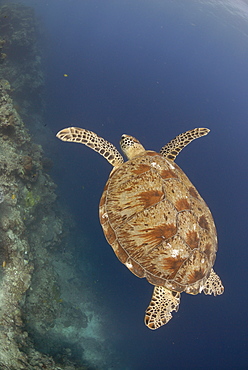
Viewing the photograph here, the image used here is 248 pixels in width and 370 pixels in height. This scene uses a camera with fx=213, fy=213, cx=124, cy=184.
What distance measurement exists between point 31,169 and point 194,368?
640 centimetres

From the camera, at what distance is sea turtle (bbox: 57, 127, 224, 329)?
233cm

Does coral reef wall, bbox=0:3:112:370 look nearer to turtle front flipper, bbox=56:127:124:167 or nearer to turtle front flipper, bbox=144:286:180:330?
A: turtle front flipper, bbox=56:127:124:167

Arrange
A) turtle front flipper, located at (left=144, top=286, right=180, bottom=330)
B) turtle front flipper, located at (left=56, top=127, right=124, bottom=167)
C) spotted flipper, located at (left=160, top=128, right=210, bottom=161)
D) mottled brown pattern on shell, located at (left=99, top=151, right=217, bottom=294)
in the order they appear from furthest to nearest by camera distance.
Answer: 1. spotted flipper, located at (left=160, top=128, right=210, bottom=161)
2. turtle front flipper, located at (left=56, top=127, right=124, bottom=167)
3. turtle front flipper, located at (left=144, top=286, right=180, bottom=330)
4. mottled brown pattern on shell, located at (left=99, top=151, right=217, bottom=294)

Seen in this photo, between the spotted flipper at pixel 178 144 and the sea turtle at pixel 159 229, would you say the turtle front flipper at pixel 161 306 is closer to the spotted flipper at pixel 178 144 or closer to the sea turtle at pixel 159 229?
the sea turtle at pixel 159 229

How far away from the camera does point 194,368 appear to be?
5387 millimetres

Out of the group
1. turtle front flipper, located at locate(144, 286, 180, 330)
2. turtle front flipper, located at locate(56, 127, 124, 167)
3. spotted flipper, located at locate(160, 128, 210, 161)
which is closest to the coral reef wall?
turtle front flipper, located at locate(56, 127, 124, 167)

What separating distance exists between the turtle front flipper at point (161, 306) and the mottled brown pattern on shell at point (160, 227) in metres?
0.40

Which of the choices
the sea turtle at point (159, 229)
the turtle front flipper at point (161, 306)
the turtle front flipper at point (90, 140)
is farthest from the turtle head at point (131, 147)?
the turtle front flipper at point (161, 306)

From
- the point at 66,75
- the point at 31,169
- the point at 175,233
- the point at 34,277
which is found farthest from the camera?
the point at 66,75

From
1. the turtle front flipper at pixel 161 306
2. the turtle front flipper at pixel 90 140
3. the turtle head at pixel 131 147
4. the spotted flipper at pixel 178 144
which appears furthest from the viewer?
the spotted flipper at pixel 178 144

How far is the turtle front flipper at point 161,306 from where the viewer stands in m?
2.63

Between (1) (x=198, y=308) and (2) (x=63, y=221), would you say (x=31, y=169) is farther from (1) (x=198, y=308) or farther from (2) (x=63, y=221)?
(1) (x=198, y=308)

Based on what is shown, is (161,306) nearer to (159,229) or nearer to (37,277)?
(159,229)

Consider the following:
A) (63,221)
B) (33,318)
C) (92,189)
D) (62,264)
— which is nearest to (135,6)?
(92,189)
